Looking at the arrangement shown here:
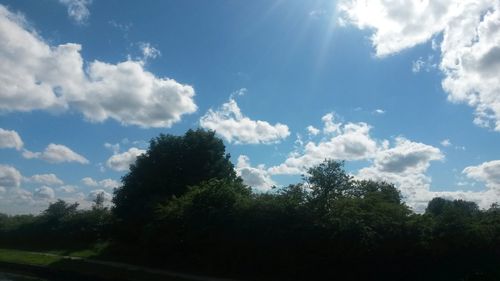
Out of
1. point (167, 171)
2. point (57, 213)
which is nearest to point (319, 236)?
point (167, 171)

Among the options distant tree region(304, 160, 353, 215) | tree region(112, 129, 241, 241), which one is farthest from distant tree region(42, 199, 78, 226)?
distant tree region(304, 160, 353, 215)

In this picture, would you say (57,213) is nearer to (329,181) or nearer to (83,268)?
(83,268)

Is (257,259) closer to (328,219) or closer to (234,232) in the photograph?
(234,232)

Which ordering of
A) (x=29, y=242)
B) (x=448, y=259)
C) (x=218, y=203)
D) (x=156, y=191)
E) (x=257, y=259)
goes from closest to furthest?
(x=448, y=259)
(x=257, y=259)
(x=218, y=203)
(x=156, y=191)
(x=29, y=242)

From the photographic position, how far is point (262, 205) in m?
26.8

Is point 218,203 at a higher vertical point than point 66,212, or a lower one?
lower

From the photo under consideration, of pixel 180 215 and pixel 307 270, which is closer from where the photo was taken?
pixel 307 270

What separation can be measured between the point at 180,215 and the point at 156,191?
12.6 m

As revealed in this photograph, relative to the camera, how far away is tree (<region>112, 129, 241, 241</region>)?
42562mm

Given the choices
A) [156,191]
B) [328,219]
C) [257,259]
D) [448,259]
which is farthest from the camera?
[156,191]

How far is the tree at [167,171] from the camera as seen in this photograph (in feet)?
140

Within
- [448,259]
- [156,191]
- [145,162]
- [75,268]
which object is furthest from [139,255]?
[448,259]

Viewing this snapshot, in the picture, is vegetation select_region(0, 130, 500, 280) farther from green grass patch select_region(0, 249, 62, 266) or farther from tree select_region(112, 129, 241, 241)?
tree select_region(112, 129, 241, 241)

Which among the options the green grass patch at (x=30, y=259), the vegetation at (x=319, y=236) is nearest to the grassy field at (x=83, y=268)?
the green grass patch at (x=30, y=259)
